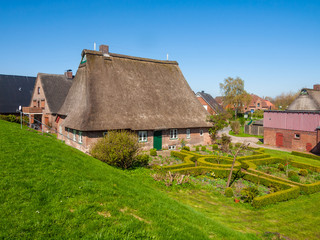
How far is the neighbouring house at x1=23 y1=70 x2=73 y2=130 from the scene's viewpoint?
3472 centimetres

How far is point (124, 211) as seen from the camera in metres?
7.33

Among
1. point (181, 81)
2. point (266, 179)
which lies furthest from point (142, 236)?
point (181, 81)

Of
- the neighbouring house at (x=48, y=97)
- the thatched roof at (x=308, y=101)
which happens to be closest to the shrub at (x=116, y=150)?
the neighbouring house at (x=48, y=97)

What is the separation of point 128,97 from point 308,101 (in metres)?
28.9

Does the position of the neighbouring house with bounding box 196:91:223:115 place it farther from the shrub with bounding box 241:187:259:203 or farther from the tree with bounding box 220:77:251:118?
the shrub with bounding box 241:187:259:203

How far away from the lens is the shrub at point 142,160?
19328mm

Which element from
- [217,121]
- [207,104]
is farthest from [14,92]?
[207,104]

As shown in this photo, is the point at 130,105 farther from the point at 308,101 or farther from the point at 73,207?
the point at 308,101

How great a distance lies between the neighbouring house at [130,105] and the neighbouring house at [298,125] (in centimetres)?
1064

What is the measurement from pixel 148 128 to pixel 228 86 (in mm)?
54373

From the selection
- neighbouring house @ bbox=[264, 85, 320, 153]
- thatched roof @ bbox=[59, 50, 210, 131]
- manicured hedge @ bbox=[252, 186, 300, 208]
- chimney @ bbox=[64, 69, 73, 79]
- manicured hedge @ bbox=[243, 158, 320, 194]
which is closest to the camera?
manicured hedge @ bbox=[252, 186, 300, 208]

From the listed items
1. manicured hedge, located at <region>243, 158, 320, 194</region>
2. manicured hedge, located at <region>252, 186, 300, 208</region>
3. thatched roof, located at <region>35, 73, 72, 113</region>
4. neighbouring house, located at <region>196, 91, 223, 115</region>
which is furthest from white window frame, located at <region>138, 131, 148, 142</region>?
neighbouring house, located at <region>196, 91, 223, 115</region>

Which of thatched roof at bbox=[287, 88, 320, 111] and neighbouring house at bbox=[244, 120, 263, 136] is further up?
thatched roof at bbox=[287, 88, 320, 111]

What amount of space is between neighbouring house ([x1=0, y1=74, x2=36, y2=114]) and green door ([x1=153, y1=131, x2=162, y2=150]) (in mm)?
25815
